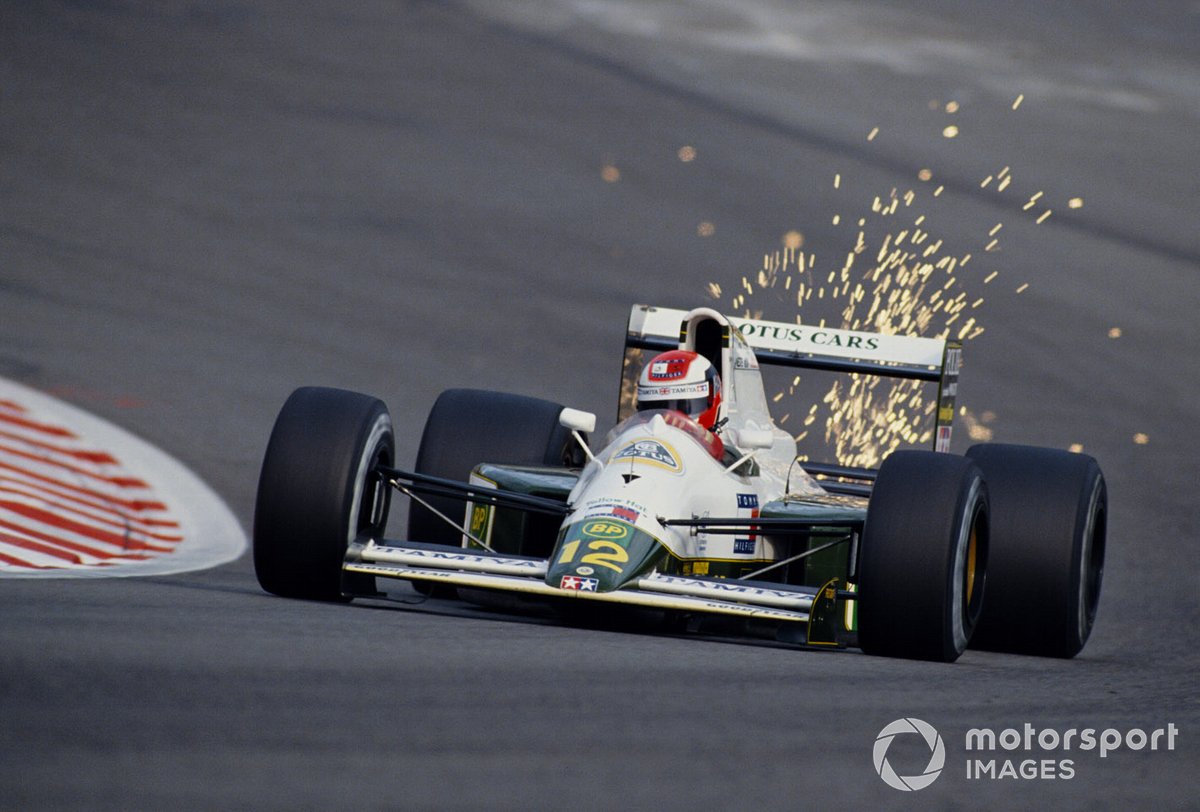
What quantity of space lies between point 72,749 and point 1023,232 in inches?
739

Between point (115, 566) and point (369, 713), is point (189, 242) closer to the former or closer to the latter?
point (115, 566)

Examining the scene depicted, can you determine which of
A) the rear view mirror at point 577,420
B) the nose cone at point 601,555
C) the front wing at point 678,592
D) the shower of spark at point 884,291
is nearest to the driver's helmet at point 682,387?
the rear view mirror at point 577,420

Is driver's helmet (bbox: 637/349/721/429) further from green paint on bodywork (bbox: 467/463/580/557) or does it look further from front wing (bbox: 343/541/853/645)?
front wing (bbox: 343/541/853/645)

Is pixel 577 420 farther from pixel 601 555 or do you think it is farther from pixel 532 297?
pixel 532 297

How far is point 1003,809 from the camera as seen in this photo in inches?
160

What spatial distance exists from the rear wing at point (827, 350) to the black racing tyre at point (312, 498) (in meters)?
2.45

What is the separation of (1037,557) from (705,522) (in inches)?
75.7

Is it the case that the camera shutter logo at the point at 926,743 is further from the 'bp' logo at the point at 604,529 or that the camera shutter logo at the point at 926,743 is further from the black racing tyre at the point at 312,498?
the black racing tyre at the point at 312,498

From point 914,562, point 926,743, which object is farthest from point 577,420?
point 926,743

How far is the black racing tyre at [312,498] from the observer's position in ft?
24.2

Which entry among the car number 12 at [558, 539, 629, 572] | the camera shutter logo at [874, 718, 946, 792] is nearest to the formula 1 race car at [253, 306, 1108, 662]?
the car number 12 at [558, 539, 629, 572]

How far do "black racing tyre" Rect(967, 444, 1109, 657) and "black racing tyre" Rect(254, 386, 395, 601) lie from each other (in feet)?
9.34

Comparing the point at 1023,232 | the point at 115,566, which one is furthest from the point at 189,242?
the point at 115,566

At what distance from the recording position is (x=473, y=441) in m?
9.30
